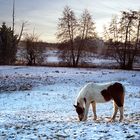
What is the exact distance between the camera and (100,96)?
50.0 feet

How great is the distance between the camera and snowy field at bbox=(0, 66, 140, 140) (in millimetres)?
11227

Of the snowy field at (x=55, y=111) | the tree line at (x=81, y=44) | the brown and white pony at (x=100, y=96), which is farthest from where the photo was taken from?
the tree line at (x=81, y=44)

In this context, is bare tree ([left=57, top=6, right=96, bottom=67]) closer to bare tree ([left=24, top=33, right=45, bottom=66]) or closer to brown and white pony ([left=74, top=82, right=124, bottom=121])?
bare tree ([left=24, top=33, right=45, bottom=66])

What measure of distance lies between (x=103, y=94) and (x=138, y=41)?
5010cm

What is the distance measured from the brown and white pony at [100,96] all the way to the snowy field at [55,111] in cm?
57

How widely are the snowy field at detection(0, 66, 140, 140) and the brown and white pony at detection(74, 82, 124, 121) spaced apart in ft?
1.86

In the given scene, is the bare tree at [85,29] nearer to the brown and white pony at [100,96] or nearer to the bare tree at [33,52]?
the bare tree at [33,52]

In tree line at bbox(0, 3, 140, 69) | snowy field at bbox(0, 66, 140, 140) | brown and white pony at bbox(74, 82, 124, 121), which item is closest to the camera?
snowy field at bbox(0, 66, 140, 140)

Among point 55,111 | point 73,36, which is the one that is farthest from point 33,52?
point 55,111

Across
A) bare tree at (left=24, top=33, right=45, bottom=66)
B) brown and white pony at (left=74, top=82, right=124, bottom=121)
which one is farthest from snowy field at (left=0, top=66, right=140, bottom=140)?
bare tree at (left=24, top=33, right=45, bottom=66)

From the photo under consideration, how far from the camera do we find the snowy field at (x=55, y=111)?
11.2m

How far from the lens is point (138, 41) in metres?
63.6

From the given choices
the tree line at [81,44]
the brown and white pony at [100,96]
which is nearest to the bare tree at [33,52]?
the tree line at [81,44]

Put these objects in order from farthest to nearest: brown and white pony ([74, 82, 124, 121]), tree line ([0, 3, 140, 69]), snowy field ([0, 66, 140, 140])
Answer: tree line ([0, 3, 140, 69])
brown and white pony ([74, 82, 124, 121])
snowy field ([0, 66, 140, 140])
